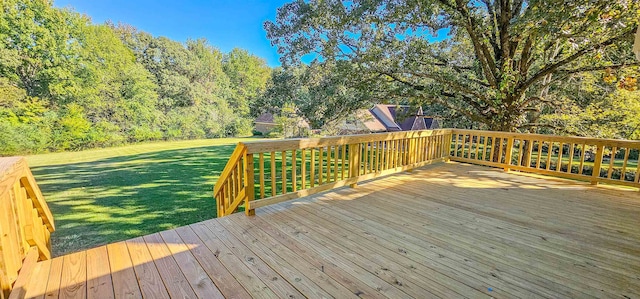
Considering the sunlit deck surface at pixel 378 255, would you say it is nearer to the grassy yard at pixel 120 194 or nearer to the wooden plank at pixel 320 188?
the wooden plank at pixel 320 188

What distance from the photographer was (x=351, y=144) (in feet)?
13.4

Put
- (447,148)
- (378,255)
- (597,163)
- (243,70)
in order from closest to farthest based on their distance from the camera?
(378,255) → (597,163) → (447,148) → (243,70)

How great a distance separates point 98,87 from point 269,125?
493 inches

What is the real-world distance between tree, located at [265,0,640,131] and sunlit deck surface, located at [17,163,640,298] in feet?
10.3

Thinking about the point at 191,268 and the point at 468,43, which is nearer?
the point at 191,268

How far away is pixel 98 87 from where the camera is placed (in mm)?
17203

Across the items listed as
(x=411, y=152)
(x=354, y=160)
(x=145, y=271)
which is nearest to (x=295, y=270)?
(x=145, y=271)

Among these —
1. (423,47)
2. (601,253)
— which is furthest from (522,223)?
(423,47)

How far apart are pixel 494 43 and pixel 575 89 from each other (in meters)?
4.47

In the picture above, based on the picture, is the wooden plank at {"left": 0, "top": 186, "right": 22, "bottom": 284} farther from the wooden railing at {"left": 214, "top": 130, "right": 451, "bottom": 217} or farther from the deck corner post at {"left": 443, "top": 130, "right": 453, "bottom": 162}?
the deck corner post at {"left": 443, "top": 130, "right": 453, "bottom": 162}

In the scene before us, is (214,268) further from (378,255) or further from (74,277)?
(378,255)

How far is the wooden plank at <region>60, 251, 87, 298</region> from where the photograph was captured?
1788 mm

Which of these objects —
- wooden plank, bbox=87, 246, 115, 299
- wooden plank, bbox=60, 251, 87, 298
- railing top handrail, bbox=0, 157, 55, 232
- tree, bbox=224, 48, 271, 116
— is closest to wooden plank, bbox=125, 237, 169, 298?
wooden plank, bbox=87, 246, 115, 299

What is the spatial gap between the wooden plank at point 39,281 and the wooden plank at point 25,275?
0.02m
